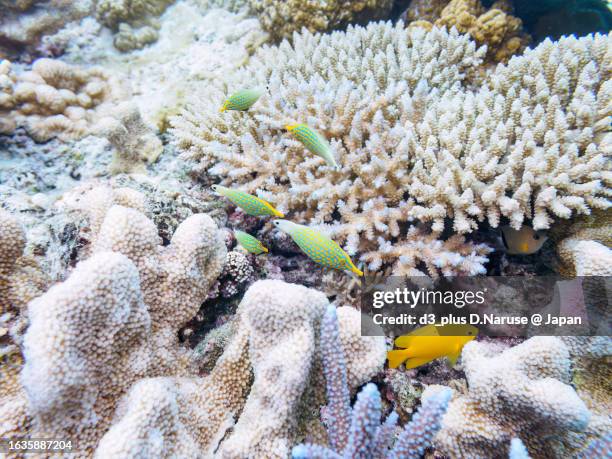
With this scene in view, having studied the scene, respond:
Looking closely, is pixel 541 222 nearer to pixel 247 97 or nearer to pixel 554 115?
pixel 554 115

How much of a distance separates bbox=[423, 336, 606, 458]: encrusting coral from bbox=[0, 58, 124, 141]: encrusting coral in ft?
16.9

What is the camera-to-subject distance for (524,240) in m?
2.80

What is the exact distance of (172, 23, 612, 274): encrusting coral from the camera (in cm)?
286

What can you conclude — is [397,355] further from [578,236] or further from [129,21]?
[129,21]

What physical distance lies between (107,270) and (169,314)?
605mm

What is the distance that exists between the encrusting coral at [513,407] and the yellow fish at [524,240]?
937 mm

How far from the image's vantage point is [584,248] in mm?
2471

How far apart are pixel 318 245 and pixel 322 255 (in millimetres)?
98

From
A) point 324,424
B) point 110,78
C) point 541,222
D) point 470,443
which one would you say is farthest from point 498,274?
point 110,78

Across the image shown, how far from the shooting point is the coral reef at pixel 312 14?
5234 mm

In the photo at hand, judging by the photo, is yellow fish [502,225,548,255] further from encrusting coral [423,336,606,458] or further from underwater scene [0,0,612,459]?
encrusting coral [423,336,606,458]

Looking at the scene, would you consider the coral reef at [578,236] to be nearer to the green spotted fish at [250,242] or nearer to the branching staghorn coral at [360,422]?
the branching staghorn coral at [360,422]

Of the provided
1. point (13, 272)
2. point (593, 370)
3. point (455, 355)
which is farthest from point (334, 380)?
point (13, 272)

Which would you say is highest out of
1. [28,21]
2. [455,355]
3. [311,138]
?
[28,21]
